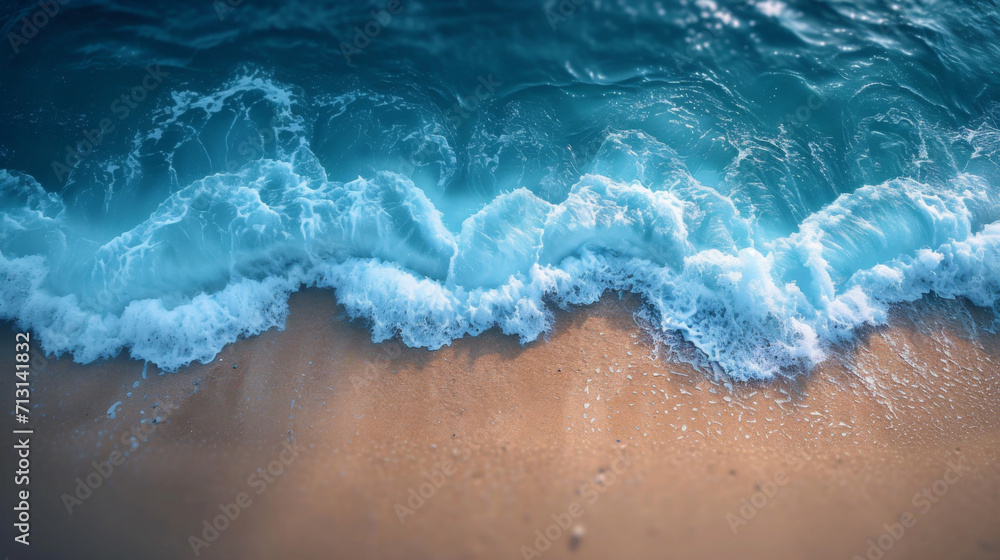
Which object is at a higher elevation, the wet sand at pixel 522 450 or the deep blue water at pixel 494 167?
the deep blue water at pixel 494 167

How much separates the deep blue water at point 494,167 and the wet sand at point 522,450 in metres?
0.49

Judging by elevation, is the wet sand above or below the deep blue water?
below

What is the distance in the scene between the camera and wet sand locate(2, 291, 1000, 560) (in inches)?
216

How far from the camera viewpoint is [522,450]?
604 centimetres

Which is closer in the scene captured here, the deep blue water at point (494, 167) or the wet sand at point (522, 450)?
the wet sand at point (522, 450)

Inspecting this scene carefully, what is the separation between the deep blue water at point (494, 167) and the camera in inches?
283

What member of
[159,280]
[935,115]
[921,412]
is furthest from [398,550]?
[935,115]

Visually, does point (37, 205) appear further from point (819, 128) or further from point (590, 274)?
point (819, 128)

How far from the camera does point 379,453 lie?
6.02 meters

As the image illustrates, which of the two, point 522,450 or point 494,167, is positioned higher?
point 494,167

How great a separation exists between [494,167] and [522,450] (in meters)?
4.66

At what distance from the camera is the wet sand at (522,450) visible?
5477 mm

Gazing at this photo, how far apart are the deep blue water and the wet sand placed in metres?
0.49

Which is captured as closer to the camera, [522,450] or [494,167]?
[522,450]
